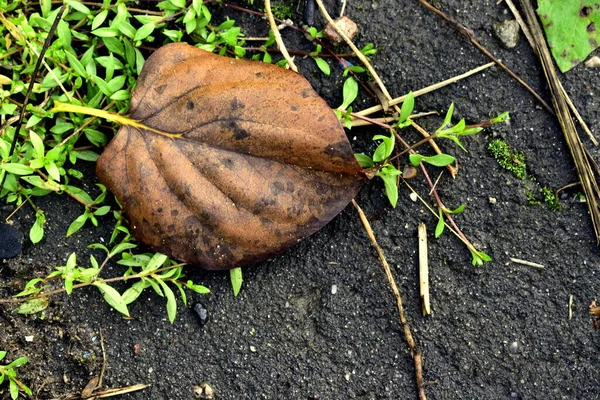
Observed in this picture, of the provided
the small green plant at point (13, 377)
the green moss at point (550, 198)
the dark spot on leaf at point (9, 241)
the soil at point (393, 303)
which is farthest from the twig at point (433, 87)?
the small green plant at point (13, 377)

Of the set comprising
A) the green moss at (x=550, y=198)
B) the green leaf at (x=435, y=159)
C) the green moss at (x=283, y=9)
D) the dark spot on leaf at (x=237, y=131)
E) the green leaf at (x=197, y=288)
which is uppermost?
the green moss at (x=283, y=9)

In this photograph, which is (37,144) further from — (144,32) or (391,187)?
(391,187)

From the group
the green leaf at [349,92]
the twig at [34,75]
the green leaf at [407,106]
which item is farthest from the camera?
the green leaf at [349,92]

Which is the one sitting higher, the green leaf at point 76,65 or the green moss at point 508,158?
the green moss at point 508,158

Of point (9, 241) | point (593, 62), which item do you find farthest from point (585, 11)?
point (9, 241)

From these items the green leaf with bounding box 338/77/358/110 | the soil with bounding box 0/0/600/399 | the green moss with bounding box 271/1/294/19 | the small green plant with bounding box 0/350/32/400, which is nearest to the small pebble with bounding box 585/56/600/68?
the soil with bounding box 0/0/600/399

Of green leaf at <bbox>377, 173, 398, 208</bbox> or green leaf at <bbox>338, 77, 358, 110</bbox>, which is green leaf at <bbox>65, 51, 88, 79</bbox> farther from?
green leaf at <bbox>377, 173, 398, 208</bbox>

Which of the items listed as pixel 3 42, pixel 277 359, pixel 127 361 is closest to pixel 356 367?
pixel 277 359

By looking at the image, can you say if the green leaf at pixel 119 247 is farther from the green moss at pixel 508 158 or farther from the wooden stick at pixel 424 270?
the green moss at pixel 508 158
